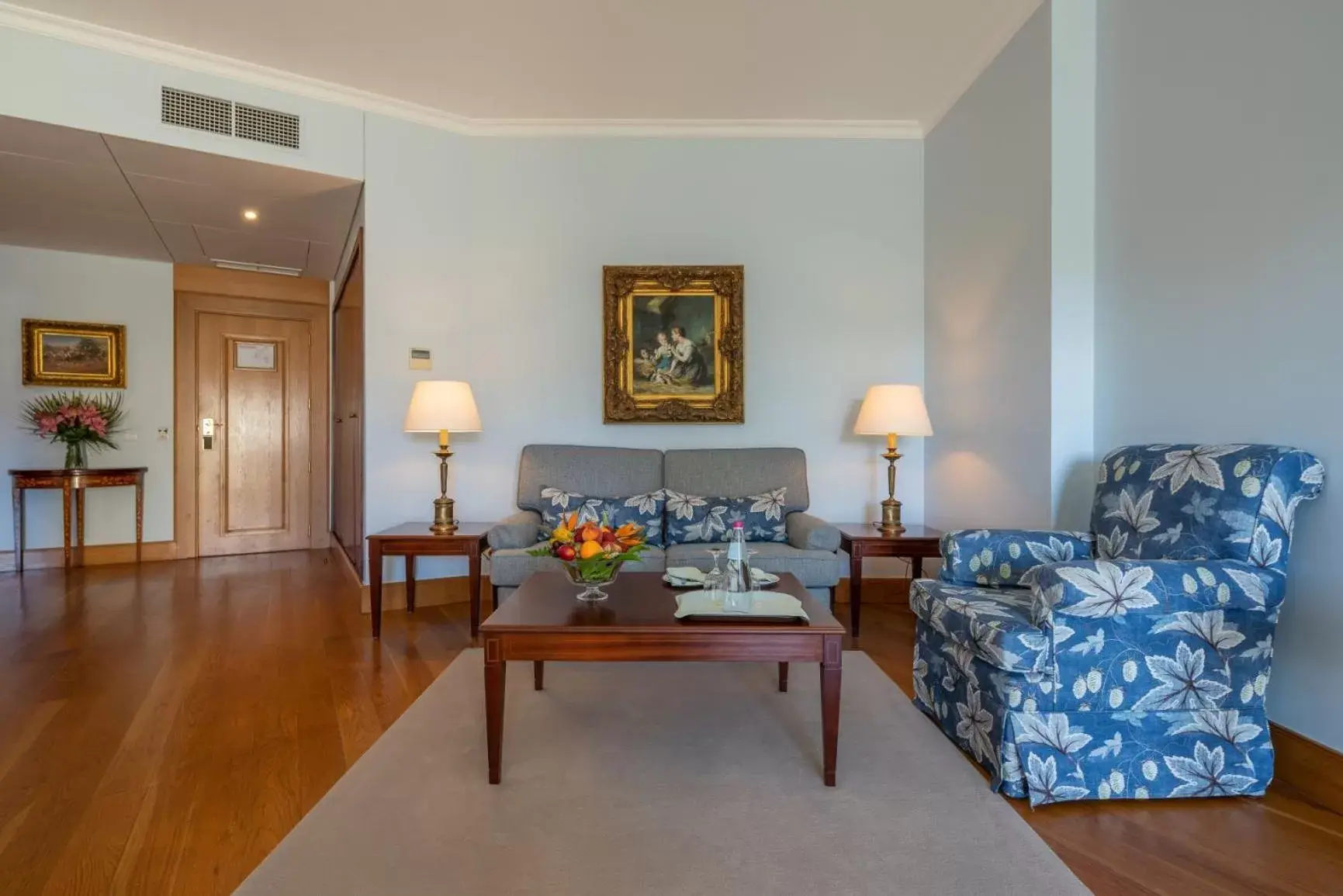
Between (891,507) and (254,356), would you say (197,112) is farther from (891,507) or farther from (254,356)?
(891,507)

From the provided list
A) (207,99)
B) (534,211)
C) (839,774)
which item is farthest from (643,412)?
(207,99)

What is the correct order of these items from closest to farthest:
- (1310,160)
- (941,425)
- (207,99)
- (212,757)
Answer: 1. (1310,160)
2. (212,757)
3. (207,99)
4. (941,425)

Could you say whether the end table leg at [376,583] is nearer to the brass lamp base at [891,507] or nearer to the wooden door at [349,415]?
the wooden door at [349,415]

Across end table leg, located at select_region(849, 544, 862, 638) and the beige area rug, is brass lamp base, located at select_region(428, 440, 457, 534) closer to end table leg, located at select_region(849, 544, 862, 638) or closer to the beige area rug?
the beige area rug

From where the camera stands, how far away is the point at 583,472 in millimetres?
3580

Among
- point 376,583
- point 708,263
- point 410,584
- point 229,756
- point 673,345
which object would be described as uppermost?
point 708,263

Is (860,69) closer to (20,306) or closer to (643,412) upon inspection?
(643,412)

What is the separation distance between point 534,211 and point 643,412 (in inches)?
55.8

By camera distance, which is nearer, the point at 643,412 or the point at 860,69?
the point at 860,69

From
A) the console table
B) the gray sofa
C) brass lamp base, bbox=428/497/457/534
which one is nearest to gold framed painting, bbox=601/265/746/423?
the gray sofa

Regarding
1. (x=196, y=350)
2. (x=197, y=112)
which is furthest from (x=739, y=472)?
(x=196, y=350)

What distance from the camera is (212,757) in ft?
6.19

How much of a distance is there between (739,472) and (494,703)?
7.07 ft

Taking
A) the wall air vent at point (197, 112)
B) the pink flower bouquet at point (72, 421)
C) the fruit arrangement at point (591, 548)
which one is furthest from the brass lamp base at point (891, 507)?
the pink flower bouquet at point (72, 421)
